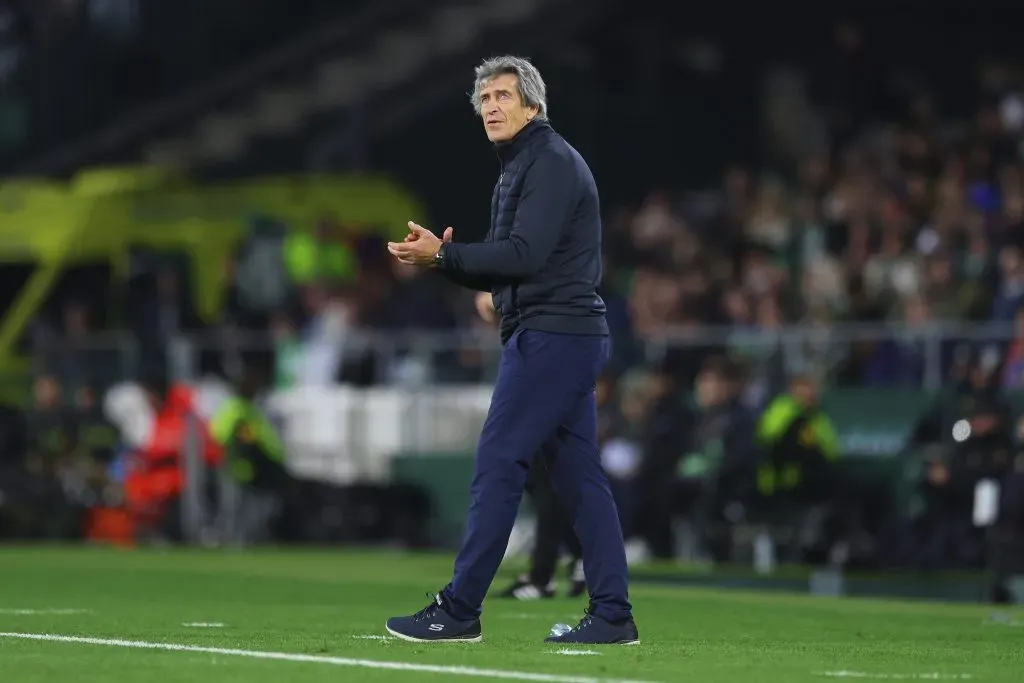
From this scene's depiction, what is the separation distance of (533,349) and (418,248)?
1.95 feet

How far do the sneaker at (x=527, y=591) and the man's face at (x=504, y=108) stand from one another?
4.90 metres

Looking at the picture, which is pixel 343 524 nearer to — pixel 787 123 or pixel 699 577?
pixel 699 577

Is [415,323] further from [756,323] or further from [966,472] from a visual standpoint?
[966,472]

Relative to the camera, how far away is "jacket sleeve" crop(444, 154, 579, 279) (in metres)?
9.63

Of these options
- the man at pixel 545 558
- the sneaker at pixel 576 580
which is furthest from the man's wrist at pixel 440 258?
the sneaker at pixel 576 580

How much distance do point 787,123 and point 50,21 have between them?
28.5 feet

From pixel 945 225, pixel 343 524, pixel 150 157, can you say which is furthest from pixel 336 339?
pixel 150 157

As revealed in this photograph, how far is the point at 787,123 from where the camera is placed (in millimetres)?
26844

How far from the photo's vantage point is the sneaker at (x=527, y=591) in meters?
14.2

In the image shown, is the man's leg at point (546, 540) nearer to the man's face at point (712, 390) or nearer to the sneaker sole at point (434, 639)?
the sneaker sole at point (434, 639)

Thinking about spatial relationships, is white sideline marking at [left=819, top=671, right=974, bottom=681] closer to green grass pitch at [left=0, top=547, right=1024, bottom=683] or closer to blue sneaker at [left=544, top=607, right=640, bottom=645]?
green grass pitch at [left=0, top=547, right=1024, bottom=683]

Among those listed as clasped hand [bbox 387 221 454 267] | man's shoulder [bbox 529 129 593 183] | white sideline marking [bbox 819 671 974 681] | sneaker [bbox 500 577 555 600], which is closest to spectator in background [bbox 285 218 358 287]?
sneaker [bbox 500 577 555 600]

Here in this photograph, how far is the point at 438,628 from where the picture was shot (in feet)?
32.0

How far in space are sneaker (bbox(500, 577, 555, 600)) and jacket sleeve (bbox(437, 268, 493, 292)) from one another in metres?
4.66
